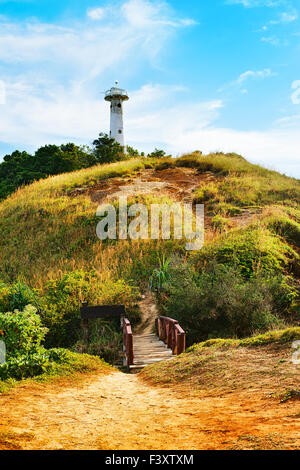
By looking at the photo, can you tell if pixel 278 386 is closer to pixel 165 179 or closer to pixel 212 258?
pixel 212 258

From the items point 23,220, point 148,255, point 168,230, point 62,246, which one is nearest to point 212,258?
point 148,255

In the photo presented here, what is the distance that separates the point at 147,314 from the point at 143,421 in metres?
7.04

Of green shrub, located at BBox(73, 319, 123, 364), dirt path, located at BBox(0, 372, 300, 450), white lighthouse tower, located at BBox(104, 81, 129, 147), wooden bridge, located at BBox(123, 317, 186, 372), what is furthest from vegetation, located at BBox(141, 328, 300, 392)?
white lighthouse tower, located at BBox(104, 81, 129, 147)

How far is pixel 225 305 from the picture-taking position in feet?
29.9

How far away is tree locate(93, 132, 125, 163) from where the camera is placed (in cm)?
3209

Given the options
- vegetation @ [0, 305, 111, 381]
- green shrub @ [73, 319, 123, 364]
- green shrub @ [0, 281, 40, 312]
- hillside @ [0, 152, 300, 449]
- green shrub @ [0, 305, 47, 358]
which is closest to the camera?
hillside @ [0, 152, 300, 449]

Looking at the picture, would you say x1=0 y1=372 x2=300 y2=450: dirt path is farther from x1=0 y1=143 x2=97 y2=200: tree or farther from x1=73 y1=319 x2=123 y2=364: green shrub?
x1=0 y1=143 x2=97 y2=200: tree

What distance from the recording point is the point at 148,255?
13.6 m

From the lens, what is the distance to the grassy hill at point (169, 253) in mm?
9281

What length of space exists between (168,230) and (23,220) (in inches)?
338

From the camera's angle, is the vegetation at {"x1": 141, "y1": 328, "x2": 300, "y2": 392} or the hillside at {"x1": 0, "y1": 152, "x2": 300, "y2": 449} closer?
the hillside at {"x1": 0, "y1": 152, "x2": 300, "y2": 449}

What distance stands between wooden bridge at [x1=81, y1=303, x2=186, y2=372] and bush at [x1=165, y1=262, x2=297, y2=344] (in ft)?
2.23

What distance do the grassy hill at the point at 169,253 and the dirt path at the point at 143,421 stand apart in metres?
3.94

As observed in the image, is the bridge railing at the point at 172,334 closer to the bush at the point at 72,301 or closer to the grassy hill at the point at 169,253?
the grassy hill at the point at 169,253
